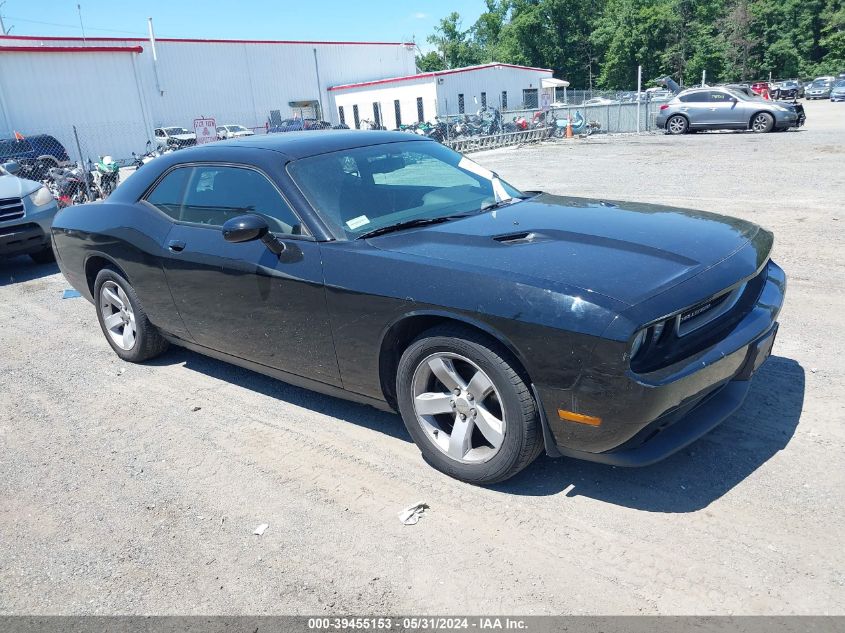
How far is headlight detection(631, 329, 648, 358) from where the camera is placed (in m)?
2.66

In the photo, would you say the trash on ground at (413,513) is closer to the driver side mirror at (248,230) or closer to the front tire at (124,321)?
the driver side mirror at (248,230)

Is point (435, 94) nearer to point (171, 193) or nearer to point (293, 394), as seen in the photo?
point (171, 193)

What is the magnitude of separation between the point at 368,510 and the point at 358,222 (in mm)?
1476

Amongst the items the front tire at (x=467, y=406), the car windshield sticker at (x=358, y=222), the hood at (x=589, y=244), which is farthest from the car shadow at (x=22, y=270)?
the front tire at (x=467, y=406)

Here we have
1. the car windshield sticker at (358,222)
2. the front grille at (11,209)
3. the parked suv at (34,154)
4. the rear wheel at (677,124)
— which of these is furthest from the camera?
the rear wheel at (677,124)

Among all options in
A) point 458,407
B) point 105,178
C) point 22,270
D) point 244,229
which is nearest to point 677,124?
point 105,178

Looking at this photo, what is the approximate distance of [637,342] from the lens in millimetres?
2699

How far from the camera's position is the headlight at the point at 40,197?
8.85 metres

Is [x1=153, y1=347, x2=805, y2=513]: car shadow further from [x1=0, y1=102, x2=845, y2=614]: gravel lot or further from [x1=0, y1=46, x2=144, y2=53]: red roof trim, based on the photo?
[x1=0, y1=46, x2=144, y2=53]: red roof trim

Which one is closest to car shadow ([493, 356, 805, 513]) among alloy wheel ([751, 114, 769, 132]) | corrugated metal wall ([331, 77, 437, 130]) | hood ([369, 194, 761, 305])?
hood ([369, 194, 761, 305])

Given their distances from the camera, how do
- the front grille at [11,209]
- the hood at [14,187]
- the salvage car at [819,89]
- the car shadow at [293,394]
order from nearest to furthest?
the car shadow at [293,394], the front grille at [11,209], the hood at [14,187], the salvage car at [819,89]

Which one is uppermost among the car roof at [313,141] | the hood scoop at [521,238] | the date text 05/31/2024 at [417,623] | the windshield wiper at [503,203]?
the car roof at [313,141]

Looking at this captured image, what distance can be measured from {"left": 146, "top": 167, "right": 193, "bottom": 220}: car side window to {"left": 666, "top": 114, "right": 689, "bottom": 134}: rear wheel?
22667mm

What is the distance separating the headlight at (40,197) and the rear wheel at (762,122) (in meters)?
20.7
